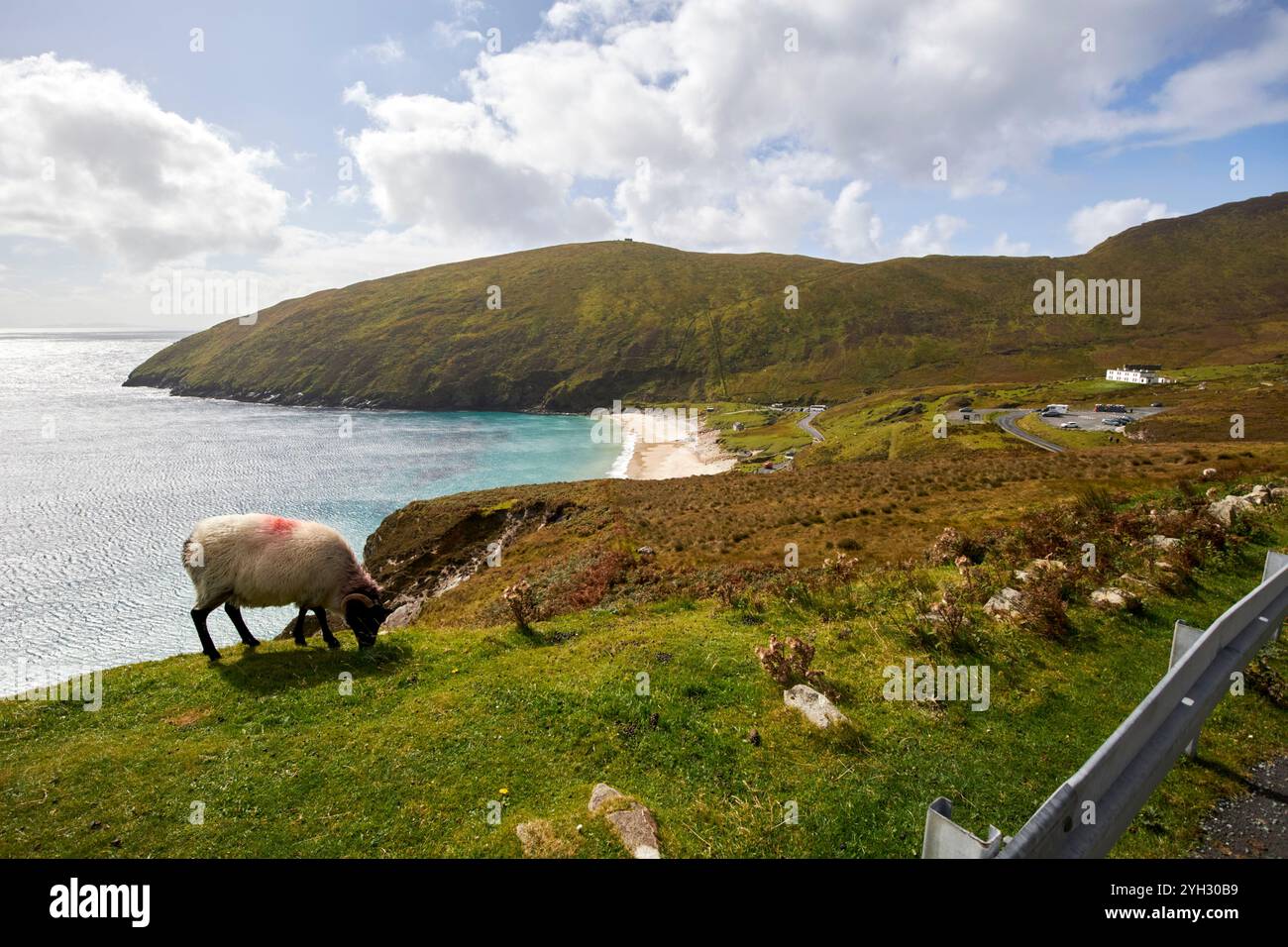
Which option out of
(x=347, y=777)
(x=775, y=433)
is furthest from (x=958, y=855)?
(x=775, y=433)

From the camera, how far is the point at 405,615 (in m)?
34.4

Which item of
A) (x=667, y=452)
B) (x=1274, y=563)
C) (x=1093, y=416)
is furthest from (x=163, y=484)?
(x=1093, y=416)

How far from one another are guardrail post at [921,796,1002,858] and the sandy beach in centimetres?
8112

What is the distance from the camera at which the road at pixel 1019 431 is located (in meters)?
72.8

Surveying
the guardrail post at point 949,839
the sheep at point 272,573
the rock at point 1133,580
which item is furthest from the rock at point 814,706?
the sheep at point 272,573

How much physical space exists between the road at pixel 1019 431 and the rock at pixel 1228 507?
4420 centimetres

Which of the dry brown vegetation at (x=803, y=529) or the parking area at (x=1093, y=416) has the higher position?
the parking area at (x=1093, y=416)

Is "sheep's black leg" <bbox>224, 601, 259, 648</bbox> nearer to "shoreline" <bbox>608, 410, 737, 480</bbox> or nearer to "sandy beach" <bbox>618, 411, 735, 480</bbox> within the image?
"shoreline" <bbox>608, 410, 737, 480</bbox>

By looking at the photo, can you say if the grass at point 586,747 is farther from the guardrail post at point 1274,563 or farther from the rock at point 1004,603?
the guardrail post at point 1274,563

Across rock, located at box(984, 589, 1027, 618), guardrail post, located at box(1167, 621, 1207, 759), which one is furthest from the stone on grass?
guardrail post, located at box(1167, 621, 1207, 759)

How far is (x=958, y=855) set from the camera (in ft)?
15.8

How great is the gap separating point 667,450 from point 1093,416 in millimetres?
80628

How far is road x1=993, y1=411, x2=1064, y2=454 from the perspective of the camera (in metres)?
72.8
